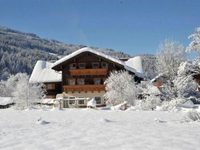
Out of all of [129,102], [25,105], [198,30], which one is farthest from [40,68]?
[198,30]

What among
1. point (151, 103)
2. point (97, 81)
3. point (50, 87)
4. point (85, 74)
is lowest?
point (151, 103)

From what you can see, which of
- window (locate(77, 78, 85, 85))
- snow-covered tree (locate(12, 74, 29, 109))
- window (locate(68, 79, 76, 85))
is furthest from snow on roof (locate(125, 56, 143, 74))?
snow-covered tree (locate(12, 74, 29, 109))

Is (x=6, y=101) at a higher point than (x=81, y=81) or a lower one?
lower

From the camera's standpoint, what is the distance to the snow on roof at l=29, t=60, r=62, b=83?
2371 inches

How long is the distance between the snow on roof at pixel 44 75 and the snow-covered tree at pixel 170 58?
22.9 meters

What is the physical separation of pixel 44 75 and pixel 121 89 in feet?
69.6

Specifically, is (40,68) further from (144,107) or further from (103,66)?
(144,107)

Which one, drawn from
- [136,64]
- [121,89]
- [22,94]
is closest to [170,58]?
[121,89]

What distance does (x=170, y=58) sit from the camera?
40.3 metres

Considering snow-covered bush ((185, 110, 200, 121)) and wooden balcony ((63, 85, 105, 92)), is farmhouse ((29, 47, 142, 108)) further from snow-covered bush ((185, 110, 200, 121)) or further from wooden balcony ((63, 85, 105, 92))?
snow-covered bush ((185, 110, 200, 121))

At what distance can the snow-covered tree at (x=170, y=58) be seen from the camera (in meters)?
39.6

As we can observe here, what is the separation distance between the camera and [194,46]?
61.4 ft

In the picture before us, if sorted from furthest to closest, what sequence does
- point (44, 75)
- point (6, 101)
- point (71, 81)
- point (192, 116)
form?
point (44, 75), point (71, 81), point (6, 101), point (192, 116)

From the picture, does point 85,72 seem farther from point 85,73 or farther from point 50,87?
point 50,87
